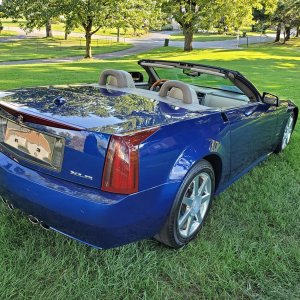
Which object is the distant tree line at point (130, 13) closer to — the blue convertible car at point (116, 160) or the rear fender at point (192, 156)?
the blue convertible car at point (116, 160)

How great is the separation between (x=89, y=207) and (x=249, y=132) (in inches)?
80.4

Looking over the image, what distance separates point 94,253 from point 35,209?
1.89 ft

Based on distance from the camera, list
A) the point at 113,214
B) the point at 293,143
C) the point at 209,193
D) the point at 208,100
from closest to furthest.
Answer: the point at 113,214, the point at 209,193, the point at 208,100, the point at 293,143

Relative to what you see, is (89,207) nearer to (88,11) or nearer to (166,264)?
(166,264)

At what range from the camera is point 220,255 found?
2.87m

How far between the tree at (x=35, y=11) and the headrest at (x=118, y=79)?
77.8 ft

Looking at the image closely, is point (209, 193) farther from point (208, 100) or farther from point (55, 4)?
point (55, 4)

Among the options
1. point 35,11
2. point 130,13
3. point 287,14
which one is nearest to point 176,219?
point 130,13

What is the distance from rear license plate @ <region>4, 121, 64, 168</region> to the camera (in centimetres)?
253

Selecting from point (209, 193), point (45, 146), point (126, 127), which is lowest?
point (209, 193)

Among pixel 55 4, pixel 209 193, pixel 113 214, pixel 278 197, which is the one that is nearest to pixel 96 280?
pixel 113 214

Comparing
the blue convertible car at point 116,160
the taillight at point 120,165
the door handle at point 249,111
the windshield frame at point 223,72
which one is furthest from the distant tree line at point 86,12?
the taillight at point 120,165

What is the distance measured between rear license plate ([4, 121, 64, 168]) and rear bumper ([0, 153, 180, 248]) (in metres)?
0.12

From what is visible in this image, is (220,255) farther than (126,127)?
Yes
